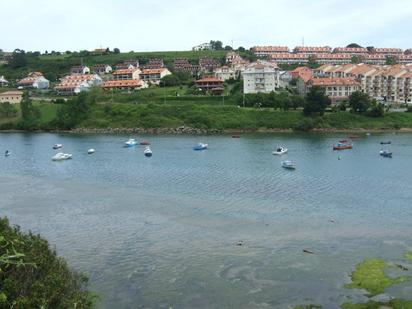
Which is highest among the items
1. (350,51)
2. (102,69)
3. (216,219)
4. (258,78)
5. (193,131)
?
(350,51)

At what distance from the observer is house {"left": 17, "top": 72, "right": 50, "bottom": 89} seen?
411 feet

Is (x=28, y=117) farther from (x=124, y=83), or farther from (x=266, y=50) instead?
(x=266, y=50)

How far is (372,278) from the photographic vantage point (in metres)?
22.5

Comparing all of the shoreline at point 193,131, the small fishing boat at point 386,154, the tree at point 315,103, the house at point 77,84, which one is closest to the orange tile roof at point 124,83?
the house at point 77,84

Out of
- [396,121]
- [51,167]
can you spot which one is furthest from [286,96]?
[51,167]

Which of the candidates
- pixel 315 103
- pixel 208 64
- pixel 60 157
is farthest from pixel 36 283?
pixel 208 64

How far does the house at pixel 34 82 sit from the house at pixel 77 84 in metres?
8.90

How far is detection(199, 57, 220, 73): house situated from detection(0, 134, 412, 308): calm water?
3082 inches

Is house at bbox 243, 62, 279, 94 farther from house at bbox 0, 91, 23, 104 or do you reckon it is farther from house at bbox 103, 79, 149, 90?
house at bbox 0, 91, 23, 104

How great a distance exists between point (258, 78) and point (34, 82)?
198ft

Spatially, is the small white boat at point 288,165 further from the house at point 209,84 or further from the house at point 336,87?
the house at point 209,84

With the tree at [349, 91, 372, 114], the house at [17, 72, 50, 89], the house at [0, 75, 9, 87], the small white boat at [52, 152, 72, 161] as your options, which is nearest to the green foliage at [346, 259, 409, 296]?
the small white boat at [52, 152, 72, 161]

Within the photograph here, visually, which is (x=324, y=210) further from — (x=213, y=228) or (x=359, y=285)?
(x=359, y=285)

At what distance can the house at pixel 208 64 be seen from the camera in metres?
137
